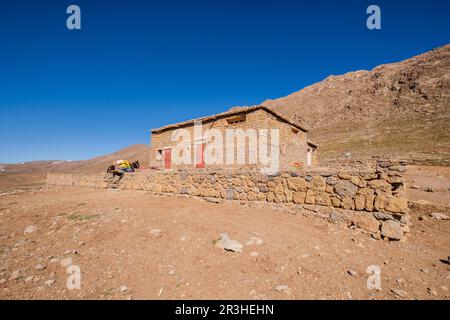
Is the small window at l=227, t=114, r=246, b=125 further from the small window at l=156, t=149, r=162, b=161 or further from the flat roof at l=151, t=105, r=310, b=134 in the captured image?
the small window at l=156, t=149, r=162, b=161

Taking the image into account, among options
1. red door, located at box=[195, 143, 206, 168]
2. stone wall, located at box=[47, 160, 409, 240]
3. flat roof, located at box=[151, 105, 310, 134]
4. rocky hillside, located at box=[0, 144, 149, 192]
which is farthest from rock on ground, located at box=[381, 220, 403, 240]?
rocky hillside, located at box=[0, 144, 149, 192]

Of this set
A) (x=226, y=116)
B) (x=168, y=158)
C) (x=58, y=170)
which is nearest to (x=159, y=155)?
(x=168, y=158)

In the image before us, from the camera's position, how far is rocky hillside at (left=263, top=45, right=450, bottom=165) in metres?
22.8

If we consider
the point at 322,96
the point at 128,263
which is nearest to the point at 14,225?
the point at 128,263

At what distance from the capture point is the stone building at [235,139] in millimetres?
12758

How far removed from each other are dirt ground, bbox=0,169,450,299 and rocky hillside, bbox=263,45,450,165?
1787 centimetres

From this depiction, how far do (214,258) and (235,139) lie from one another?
10510mm

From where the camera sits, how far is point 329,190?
484cm

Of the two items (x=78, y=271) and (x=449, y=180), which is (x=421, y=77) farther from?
(x=78, y=271)

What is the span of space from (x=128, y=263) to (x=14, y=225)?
177 inches

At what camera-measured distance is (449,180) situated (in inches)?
455

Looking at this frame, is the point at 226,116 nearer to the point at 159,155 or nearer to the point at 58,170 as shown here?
the point at 159,155

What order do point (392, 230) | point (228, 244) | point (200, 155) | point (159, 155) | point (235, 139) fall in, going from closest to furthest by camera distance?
point (228, 244)
point (392, 230)
point (235, 139)
point (200, 155)
point (159, 155)

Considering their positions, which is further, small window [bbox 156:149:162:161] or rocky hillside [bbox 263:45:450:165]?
rocky hillside [bbox 263:45:450:165]
